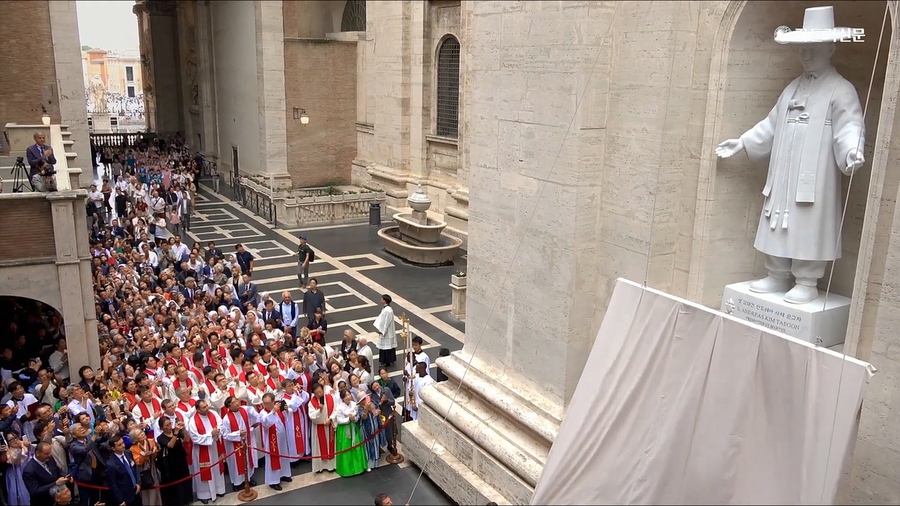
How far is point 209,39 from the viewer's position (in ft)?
112

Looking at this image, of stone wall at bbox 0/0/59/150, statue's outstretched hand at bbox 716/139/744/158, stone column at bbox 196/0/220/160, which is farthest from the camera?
stone column at bbox 196/0/220/160

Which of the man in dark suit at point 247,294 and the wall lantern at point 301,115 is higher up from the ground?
the wall lantern at point 301,115

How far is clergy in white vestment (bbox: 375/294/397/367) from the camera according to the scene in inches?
496

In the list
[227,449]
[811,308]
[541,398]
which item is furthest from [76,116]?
[811,308]

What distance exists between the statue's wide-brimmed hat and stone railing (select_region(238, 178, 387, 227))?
20.3 m

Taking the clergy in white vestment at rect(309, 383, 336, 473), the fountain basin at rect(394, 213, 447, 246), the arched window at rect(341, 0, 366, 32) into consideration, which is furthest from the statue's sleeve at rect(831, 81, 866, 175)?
the arched window at rect(341, 0, 366, 32)

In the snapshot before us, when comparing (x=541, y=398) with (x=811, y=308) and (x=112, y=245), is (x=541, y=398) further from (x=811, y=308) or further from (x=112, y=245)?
(x=112, y=245)

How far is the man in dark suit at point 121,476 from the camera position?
25.3ft

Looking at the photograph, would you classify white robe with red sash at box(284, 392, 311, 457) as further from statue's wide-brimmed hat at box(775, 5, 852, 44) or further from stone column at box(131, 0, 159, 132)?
stone column at box(131, 0, 159, 132)

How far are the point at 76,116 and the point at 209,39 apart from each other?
44.7ft

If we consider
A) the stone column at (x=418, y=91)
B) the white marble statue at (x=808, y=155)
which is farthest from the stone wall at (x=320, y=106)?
the white marble statue at (x=808, y=155)

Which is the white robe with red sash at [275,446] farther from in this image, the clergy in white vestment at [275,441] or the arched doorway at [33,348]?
the arched doorway at [33,348]

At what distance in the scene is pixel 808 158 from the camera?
5.68m

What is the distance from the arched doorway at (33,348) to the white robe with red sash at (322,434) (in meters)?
3.54
